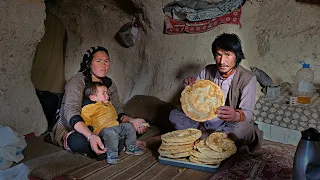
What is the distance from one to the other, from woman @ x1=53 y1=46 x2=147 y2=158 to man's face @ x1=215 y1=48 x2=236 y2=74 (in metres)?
0.75

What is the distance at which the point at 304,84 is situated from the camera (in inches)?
111

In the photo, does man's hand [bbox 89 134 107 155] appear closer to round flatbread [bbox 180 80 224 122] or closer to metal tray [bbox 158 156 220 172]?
metal tray [bbox 158 156 220 172]

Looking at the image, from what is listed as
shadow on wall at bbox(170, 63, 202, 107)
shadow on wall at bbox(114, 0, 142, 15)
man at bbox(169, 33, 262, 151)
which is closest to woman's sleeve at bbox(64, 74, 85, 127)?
man at bbox(169, 33, 262, 151)

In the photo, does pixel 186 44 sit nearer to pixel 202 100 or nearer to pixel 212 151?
pixel 202 100

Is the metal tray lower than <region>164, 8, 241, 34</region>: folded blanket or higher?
lower

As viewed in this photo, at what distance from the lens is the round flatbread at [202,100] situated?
220 cm

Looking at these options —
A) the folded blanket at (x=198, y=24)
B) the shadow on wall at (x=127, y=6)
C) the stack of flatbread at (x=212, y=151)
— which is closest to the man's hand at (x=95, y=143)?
the stack of flatbread at (x=212, y=151)

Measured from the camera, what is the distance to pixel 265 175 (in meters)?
2.02

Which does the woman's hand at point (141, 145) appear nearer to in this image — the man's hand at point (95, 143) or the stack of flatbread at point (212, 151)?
the man's hand at point (95, 143)

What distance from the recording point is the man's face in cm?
228

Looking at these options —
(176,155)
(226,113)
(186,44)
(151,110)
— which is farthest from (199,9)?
(176,155)

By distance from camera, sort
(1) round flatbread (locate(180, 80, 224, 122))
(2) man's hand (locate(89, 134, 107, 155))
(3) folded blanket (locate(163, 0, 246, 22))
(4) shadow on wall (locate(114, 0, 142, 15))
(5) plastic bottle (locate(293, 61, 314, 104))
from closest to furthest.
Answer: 1. (2) man's hand (locate(89, 134, 107, 155))
2. (1) round flatbread (locate(180, 80, 224, 122))
3. (5) plastic bottle (locate(293, 61, 314, 104))
4. (3) folded blanket (locate(163, 0, 246, 22))
5. (4) shadow on wall (locate(114, 0, 142, 15))

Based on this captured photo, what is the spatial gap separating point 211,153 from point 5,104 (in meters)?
1.72

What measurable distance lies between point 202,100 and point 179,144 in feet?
1.27
